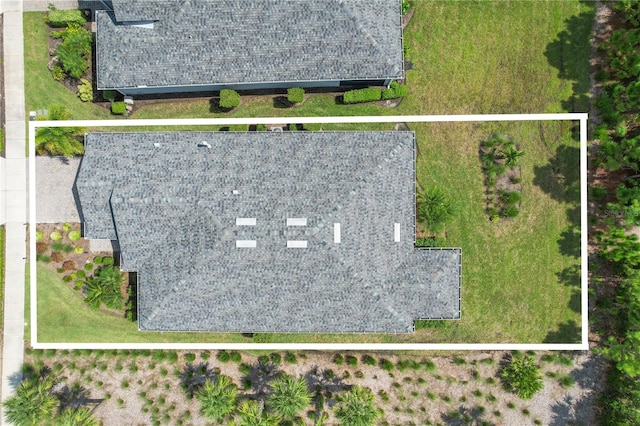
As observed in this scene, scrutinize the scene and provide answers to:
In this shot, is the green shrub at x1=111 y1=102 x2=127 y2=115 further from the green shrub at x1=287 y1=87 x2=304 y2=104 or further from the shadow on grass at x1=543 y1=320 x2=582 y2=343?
the shadow on grass at x1=543 y1=320 x2=582 y2=343

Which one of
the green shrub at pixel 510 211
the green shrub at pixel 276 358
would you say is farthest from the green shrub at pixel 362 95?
the green shrub at pixel 276 358

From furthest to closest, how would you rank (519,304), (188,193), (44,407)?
(519,304)
(44,407)
(188,193)

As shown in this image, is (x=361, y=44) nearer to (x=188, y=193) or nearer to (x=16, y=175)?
(x=188, y=193)

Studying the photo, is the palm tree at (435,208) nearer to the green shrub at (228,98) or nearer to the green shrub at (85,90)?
the green shrub at (228,98)

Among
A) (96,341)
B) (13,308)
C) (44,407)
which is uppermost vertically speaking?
(13,308)

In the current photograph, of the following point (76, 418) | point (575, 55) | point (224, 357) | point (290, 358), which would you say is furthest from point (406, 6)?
point (76, 418)

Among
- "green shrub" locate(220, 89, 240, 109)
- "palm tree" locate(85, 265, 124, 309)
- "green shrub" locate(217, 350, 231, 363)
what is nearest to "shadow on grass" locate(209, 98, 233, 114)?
"green shrub" locate(220, 89, 240, 109)

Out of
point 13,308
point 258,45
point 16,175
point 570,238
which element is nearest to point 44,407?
point 13,308

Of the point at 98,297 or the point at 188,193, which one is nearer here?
the point at 188,193
